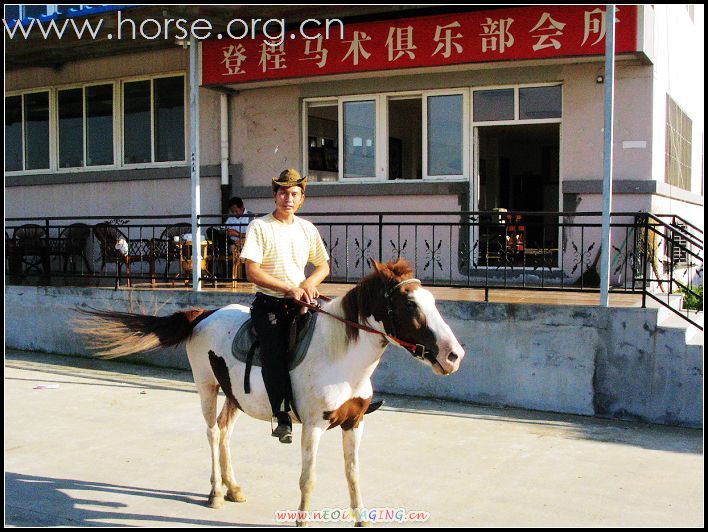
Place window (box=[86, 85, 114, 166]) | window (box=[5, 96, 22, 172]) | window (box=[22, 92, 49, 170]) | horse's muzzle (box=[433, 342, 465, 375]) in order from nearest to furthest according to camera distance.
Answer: horse's muzzle (box=[433, 342, 465, 375])
window (box=[86, 85, 114, 166])
window (box=[22, 92, 49, 170])
window (box=[5, 96, 22, 172])

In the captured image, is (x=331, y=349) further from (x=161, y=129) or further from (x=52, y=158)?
(x=52, y=158)

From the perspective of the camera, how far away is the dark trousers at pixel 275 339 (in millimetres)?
4918

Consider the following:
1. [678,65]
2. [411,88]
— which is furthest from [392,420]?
[678,65]

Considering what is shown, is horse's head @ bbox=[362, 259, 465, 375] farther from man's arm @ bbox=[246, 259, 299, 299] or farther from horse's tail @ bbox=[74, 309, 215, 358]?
horse's tail @ bbox=[74, 309, 215, 358]

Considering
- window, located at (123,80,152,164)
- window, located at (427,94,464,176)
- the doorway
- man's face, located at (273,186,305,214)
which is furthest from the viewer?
window, located at (123,80,152,164)

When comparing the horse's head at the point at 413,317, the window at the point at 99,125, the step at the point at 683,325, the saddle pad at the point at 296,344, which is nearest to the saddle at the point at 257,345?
the saddle pad at the point at 296,344

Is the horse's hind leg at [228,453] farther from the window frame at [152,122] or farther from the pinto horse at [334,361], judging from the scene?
the window frame at [152,122]

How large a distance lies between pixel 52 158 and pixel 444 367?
1257 cm

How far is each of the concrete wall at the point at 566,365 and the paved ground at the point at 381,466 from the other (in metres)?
0.21

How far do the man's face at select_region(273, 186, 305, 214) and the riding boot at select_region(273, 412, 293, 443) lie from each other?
1345 mm

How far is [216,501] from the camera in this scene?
5.45 m

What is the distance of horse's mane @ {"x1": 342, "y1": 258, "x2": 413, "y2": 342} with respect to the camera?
15.3ft

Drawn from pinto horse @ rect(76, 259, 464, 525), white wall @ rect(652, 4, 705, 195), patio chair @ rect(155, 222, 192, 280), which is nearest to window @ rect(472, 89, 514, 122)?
white wall @ rect(652, 4, 705, 195)

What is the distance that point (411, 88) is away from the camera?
11.7 meters
